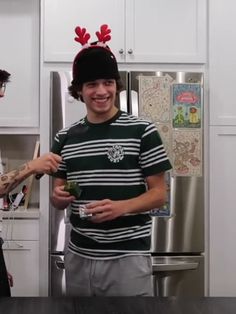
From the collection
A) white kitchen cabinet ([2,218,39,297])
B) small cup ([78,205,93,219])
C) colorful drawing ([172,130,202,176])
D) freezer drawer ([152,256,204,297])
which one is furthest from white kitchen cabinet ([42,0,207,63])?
small cup ([78,205,93,219])

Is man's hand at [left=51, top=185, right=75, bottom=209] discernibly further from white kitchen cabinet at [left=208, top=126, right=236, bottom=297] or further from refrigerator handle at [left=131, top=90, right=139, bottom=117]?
white kitchen cabinet at [left=208, top=126, right=236, bottom=297]

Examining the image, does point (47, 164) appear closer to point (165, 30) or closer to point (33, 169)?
point (33, 169)

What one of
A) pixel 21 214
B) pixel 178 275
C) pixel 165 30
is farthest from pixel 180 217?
pixel 165 30

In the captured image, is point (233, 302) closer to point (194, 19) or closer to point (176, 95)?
point (176, 95)

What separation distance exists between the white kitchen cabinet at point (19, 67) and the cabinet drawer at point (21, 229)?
604 mm

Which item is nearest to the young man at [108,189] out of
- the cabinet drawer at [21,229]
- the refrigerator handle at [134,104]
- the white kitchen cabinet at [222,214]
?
the refrigerator handle at [134,104]

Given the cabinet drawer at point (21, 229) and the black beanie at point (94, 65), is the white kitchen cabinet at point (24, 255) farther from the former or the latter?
the black beanie at point (94, 65)

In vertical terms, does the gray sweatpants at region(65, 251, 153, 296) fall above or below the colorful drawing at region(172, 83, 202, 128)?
below

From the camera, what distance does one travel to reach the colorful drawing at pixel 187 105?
107 inches

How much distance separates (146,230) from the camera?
1500 mm

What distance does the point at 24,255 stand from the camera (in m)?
2.73

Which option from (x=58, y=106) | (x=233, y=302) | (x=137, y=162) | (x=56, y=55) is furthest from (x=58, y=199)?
(x=56, y=55)

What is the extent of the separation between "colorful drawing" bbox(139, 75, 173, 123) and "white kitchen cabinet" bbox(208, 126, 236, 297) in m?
0.32

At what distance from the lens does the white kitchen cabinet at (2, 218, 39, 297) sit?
2723 mm
